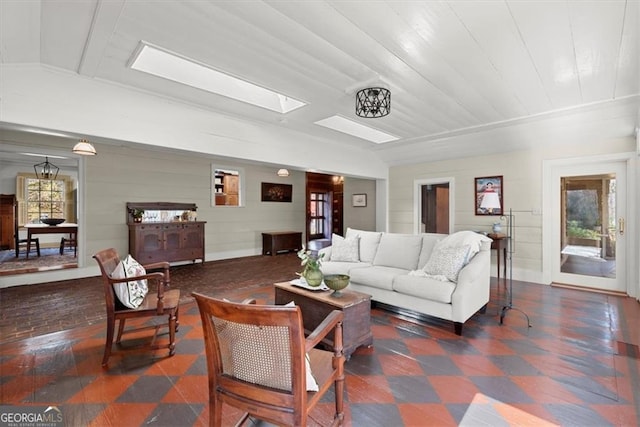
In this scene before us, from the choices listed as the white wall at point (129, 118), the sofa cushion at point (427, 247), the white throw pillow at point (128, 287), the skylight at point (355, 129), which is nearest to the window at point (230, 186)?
the white wall at point (129, 118)

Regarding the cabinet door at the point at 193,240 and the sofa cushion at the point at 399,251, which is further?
the cabinet door at the point at 193,240

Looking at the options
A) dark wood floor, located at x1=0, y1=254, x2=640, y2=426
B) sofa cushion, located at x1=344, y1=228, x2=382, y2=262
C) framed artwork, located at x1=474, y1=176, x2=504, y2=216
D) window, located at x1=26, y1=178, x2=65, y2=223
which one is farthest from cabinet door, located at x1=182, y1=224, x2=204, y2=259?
window, located at x1=26, y1=178, x2=65, y2=223

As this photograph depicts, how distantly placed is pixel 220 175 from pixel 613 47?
23.0 ft

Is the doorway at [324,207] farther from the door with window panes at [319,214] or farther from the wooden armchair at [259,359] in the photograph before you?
the wooden armchair at [259,359]

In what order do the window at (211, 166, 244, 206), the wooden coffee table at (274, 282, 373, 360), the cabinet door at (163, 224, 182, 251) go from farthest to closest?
the window at (211, 166, 244, 206) → the cabinet door at (163, 224, 182, 251) → the wooden coffee table at (274, 282, 373, 360)

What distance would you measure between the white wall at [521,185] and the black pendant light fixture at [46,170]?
9691 mm

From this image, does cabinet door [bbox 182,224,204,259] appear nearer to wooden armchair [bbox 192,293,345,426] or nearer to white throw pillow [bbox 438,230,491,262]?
white throw pillow [bbox 438,230,491,262]

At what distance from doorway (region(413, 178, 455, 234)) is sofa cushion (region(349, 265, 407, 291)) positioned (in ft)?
9.52

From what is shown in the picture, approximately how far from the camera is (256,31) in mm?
2090

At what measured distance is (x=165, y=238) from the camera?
5773 mm

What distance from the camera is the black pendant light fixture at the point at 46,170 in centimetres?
781

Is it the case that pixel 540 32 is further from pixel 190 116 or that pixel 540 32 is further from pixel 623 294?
pixel 623 294

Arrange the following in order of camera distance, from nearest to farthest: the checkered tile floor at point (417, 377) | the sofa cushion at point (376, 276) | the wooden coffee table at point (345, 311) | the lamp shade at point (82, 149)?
the checkered tile floor at point (417, 377), the wooden coffee table at point (345, 311), the sofa cushion at point (376, 276), the lamp shade at point (82, 149)

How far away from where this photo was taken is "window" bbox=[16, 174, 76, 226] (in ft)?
27.0
